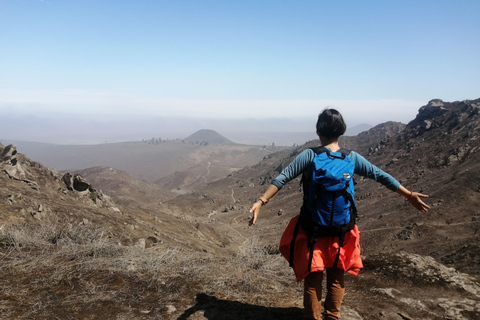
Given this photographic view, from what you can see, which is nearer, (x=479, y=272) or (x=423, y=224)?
(x=479, y=272)

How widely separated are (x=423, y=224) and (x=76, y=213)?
19502mm

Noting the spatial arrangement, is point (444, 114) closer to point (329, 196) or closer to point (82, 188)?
point (82, 188)

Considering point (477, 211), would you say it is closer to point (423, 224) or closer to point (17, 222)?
point (423, 224)

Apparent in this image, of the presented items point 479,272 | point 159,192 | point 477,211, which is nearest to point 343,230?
point 479,272

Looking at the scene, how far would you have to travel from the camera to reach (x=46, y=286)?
388 centimetres

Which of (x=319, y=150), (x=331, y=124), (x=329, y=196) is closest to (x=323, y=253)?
(x=329, y=196)

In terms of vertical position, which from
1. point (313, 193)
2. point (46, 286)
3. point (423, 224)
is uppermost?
point (313, 193)

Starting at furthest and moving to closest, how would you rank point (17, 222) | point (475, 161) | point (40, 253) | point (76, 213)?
1. point (475, 161)
2. point (76, 213)
3. point (17, 222)
4. point (40, 253)

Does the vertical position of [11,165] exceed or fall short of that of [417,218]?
it exceeds it

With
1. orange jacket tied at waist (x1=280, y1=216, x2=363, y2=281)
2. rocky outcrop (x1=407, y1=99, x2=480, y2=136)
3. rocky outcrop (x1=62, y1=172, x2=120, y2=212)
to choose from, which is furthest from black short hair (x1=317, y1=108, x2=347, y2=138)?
rocky outcrop (x1=407, y1=99, x2=480, y2=136)

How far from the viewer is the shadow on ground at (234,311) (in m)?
3.54

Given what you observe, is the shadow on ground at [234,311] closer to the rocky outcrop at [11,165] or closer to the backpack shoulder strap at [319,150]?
the backpack shoulder strap at [319,150]

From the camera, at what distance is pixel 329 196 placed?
120 inches

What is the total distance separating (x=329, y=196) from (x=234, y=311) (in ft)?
6.19
